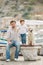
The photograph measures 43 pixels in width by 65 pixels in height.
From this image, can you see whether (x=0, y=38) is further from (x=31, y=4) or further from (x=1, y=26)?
(x=31, y=4)

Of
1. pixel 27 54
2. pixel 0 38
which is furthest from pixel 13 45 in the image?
pixel 0 38

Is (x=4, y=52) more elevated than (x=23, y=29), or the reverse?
(x=23, y=29)

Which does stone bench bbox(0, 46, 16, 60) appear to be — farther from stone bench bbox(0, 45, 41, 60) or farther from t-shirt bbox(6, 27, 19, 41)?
t-shirt bbox(6, 27, 19, 41)

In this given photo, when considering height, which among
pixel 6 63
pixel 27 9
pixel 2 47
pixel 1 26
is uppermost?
pixel 27 9

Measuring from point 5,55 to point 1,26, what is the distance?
103 centimetres

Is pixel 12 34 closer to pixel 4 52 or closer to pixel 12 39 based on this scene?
pixel 12 39

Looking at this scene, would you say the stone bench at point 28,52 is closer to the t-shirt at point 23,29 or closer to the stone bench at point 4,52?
the stone bench at point 4,52

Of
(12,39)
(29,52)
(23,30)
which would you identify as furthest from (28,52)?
(23,30)

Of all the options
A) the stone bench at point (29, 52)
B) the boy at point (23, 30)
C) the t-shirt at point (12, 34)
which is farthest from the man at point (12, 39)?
the boy at point (23, 30)

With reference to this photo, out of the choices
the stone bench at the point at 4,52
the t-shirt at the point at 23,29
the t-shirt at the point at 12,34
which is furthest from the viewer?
the t-shirt at the point at 23,29

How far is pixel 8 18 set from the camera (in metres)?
5.63

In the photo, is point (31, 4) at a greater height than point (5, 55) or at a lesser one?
greater

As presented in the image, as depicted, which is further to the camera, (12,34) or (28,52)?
(28,52)

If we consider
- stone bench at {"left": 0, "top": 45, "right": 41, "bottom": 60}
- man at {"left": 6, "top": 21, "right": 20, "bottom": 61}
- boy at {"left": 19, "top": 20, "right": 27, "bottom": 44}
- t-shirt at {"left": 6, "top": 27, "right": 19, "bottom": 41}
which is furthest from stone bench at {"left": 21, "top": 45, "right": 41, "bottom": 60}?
boy at {"left": 19, "top": 20, "right": 27, "bottom": 44}
